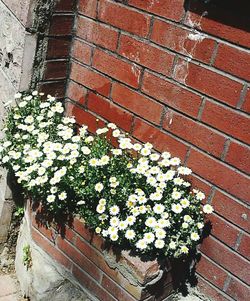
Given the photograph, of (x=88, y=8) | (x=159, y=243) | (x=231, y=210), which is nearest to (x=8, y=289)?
(x=159, y=243)

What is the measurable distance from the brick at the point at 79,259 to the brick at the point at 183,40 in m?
1.11

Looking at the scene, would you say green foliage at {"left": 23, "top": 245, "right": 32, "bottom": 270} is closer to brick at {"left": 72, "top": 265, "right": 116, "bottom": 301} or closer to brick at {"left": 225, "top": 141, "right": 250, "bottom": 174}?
brick at {"left": 72, "top": 265, "right": 116, "bottom": 301}

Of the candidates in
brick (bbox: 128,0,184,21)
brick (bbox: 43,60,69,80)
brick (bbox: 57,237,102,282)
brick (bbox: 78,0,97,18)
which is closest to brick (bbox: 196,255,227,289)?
brick (bbox: 57,237,102,282)

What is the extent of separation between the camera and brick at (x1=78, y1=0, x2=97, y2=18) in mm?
2234

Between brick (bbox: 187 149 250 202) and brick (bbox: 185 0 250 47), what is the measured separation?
1.79 ft

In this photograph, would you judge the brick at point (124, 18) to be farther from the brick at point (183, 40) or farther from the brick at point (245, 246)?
the brick at point (245, 246)

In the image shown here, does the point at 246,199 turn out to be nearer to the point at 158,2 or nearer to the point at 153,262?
the point at 153,262

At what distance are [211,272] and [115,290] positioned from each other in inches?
19.1

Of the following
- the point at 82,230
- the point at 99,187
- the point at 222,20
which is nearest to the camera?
the point at 222,20

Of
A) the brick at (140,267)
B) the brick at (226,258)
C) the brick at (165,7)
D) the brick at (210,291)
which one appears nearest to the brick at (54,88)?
the brick at (165,7)

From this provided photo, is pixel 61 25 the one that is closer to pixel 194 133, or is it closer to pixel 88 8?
pixel 88 8

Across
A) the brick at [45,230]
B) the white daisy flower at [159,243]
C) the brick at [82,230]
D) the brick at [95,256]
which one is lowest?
the brick at [45,230]

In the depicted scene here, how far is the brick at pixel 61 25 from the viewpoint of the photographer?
7.48 ft

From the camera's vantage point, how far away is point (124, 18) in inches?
82.8
